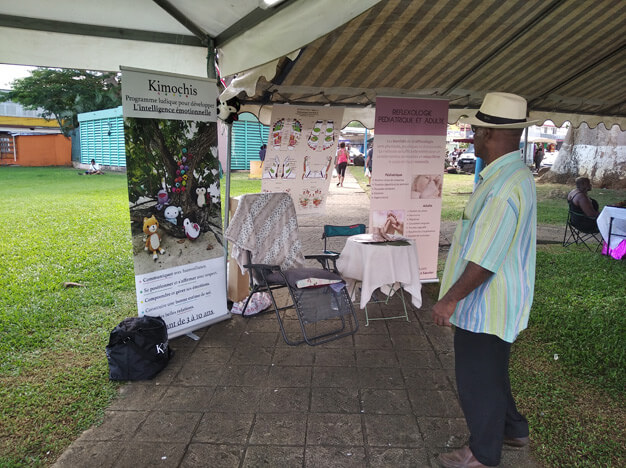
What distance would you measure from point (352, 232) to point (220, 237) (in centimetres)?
163

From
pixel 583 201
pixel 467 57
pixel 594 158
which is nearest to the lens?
pixel 467 57

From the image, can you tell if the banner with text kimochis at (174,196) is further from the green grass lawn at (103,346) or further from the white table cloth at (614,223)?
the white table cloth at (614,223)

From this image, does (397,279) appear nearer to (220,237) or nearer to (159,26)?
(220,237)

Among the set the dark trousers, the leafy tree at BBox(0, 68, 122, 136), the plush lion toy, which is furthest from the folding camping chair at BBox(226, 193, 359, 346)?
the leafy tree at BBox(0, 68, 122, 136)

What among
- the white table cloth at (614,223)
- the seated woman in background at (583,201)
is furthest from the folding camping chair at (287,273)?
the seated woman in background at (583,201)

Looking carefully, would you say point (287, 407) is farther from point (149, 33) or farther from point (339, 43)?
point (149, 33)

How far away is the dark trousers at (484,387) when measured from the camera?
2201mm

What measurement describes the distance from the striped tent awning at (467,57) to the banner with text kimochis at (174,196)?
943 millimetres

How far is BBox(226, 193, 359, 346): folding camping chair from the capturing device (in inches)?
162

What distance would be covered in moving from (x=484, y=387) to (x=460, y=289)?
21.0 inches

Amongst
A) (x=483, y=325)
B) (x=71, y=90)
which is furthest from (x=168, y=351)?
(x=71, y=90)

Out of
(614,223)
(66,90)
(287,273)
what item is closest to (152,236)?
(287,273)

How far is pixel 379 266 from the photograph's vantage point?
173 inches

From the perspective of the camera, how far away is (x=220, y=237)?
4.41 m
